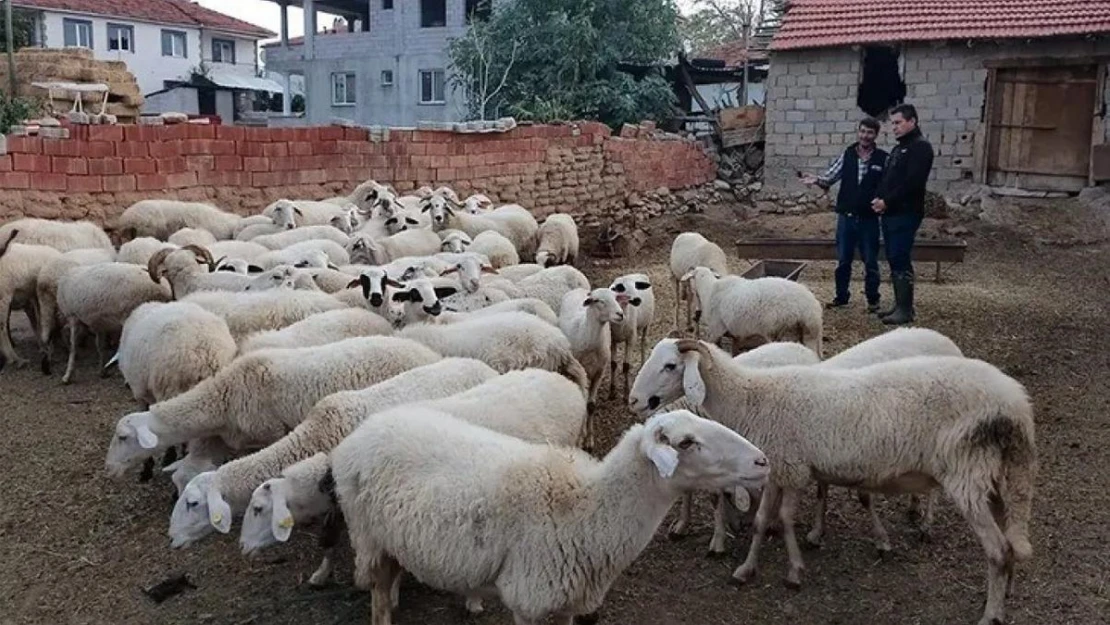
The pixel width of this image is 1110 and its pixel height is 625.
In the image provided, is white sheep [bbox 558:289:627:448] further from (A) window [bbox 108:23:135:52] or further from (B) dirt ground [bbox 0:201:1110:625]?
(A) window [bbox 108:23:135:52]

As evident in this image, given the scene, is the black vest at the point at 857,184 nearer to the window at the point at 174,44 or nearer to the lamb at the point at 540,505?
the lamb at the point at 540,505

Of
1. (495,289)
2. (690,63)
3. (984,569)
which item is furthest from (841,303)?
(690,63)

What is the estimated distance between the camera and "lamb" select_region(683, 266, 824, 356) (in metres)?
7.59

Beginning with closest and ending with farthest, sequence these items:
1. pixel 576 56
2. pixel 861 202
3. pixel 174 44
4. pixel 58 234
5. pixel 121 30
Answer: pixel 58 234, pixel 861 202, pixel 576 56, pixel 121 30, pixel 174 44

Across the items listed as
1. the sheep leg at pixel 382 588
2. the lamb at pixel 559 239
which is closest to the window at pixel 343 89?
the lamb at pixel 559 239

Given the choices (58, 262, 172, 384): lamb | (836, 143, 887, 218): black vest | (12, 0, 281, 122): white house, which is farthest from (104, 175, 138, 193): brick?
(12, 0, 281, 122): white house

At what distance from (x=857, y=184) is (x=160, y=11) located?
3999 centimetres

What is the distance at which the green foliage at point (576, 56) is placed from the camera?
22906mm

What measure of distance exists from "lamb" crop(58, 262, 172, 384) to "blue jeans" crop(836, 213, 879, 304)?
21.8 feet

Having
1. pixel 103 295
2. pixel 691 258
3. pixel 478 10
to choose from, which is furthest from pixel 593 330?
pixel 478 10

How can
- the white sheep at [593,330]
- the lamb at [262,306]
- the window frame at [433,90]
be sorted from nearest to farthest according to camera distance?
the lamb at [262,306], the white sheep at [593,330], the window frame at [433,90]

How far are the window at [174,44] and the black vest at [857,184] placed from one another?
3951 cm

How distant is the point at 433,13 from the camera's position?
114 feet

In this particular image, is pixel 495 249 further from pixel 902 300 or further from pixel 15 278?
pixel 15 278
